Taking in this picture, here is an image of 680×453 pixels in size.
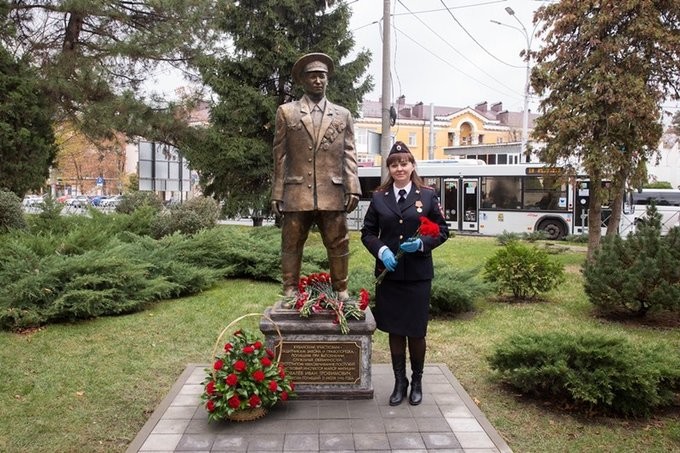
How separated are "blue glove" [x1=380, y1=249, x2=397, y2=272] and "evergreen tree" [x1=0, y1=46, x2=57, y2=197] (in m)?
13.5

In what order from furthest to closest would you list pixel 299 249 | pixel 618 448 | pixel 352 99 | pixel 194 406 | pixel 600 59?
pixel 352 99, pixel 600 59, pixel 299 249, pixel 194 406, pixel 618 448

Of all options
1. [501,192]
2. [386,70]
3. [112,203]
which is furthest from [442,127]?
[386,70]

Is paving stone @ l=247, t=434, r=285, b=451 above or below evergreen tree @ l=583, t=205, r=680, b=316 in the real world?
below

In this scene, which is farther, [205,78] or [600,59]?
[205,78]

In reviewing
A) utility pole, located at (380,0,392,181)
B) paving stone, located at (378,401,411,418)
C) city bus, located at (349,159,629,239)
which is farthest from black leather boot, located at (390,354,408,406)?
city bus, located at (349,159,629,239)

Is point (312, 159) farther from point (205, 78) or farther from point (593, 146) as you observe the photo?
point (205, 78)

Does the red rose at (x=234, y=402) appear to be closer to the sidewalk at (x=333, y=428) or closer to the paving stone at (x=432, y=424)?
the sidewalk at (x=333, y=428)

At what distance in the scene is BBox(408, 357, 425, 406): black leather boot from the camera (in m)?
4.75

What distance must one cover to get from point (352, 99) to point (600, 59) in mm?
7907

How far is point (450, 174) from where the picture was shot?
21.5 metres

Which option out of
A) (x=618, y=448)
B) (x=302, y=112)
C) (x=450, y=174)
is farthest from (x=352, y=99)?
(x=618, y=448)

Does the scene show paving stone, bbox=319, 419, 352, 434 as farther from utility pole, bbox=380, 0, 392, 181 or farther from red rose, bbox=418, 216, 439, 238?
utility pole, bbox=380, 0, 392, 181

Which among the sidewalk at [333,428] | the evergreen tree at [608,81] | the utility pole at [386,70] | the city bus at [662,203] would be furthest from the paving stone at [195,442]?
the city bus at [662,203]

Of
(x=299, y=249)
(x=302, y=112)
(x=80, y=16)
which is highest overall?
(x=80, y=16)
